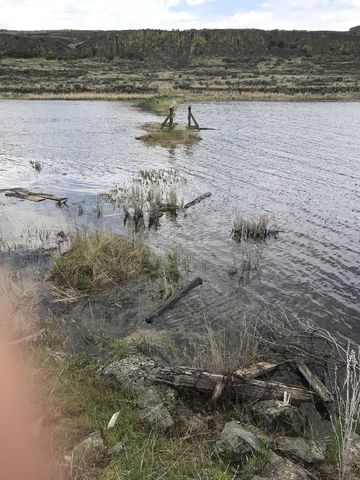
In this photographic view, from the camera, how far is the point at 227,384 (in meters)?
6.60

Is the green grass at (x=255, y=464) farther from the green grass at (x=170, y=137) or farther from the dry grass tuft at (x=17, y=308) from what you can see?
the green grass at (x=170, y=137)

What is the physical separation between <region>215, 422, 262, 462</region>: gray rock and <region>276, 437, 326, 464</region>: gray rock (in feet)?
1.33

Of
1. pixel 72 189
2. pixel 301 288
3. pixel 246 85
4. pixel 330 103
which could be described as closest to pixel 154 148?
pixel 72 189

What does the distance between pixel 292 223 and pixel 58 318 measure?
9113 millimetres

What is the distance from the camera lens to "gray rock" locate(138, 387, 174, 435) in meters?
5.90

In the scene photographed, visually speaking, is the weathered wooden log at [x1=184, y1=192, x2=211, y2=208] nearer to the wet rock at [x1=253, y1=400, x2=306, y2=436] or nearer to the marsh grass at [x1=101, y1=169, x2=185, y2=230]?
the marsh grass at [x1=101, y1=169, x2=185, y2=230]

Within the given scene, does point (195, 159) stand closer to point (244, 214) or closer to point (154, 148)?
point (154, 148)

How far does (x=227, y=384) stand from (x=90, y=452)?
212 cm

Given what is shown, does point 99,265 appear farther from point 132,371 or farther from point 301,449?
point 301,449

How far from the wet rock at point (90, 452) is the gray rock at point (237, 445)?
4.24ft

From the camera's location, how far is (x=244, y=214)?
16.8 metres

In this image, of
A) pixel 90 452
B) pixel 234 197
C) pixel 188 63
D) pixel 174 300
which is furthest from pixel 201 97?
pixel 90 452

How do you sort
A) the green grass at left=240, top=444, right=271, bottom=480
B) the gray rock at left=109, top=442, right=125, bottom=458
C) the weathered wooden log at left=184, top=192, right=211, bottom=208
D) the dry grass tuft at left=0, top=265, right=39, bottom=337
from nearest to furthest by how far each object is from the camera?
the green grass at left=240, top=444, right=271, bottom=480 → the gray rock at left=109, top=442, right=125, bottom=458 → the dry grass tuft at left=0, top=265, right=39, bottom=337 → the weathered wooden log at left=184, top=192, right=211, bottom=208

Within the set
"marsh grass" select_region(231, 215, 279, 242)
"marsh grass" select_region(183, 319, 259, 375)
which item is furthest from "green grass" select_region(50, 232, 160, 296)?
"marsh grass" select_region(231, 215, 279, 242)
